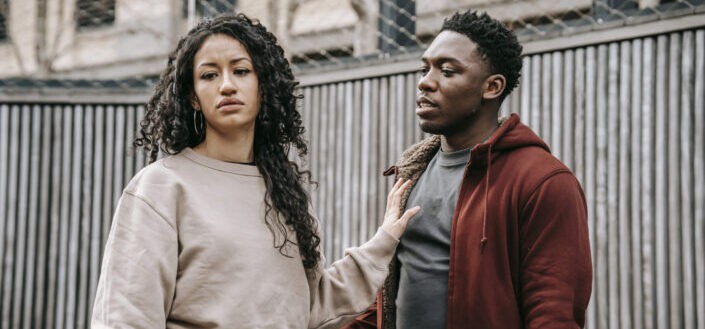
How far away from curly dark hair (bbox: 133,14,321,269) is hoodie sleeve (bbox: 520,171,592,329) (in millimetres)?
787

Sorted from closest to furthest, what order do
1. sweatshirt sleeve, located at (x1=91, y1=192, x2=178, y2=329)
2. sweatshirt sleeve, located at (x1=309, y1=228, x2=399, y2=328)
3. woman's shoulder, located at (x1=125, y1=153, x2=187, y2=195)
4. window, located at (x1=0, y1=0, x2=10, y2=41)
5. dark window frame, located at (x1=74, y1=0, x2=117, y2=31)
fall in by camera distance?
sweatshirt sleeve, located at (x1=91, y1=192, x2=178, y2=329)
woman's shoulder, located at (x1=125, y1=153, x2=187, y2=195)
sweatshirt sleeve, located at (x1=309, y1=228, x2=399, y2=328)
window, located at (x1=0, y1=0, x2=10, y2=41)
dark window frame, located at (x1=74, y1=0, x2=117, y2=31)

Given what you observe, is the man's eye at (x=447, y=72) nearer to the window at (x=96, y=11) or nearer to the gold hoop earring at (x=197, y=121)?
the gold hoop earring at (x=197, y=121)

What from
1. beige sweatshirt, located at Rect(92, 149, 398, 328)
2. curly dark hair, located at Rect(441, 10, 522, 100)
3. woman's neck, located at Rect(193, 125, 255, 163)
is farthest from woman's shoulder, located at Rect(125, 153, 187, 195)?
curly dark hair, located at Rect(441, 10, 522, 100)

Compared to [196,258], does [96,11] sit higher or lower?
higher

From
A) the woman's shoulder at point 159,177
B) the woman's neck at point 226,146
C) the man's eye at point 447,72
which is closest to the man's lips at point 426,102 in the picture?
the man's eye at point 447,72

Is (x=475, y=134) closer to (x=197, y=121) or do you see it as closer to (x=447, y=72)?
(x=447, y=72)

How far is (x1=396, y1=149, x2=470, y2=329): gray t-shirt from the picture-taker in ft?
9.87

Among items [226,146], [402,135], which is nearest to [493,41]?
[226,146]

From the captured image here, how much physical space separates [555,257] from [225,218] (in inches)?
44.4

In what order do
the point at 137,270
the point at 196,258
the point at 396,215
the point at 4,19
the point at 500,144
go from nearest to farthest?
the point at 137,270 → the point at 196,258 → the point at 500,144 → the point at 396,215 → the point at 4,19

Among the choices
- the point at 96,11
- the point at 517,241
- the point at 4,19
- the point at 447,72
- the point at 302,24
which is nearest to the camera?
the point at 517,241

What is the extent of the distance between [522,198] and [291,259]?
85cm

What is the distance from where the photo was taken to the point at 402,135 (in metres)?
5.31

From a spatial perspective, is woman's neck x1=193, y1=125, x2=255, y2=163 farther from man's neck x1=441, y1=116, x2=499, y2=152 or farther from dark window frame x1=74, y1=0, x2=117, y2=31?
dark window frame x1=74, y1=0, x2=117, y2=31
